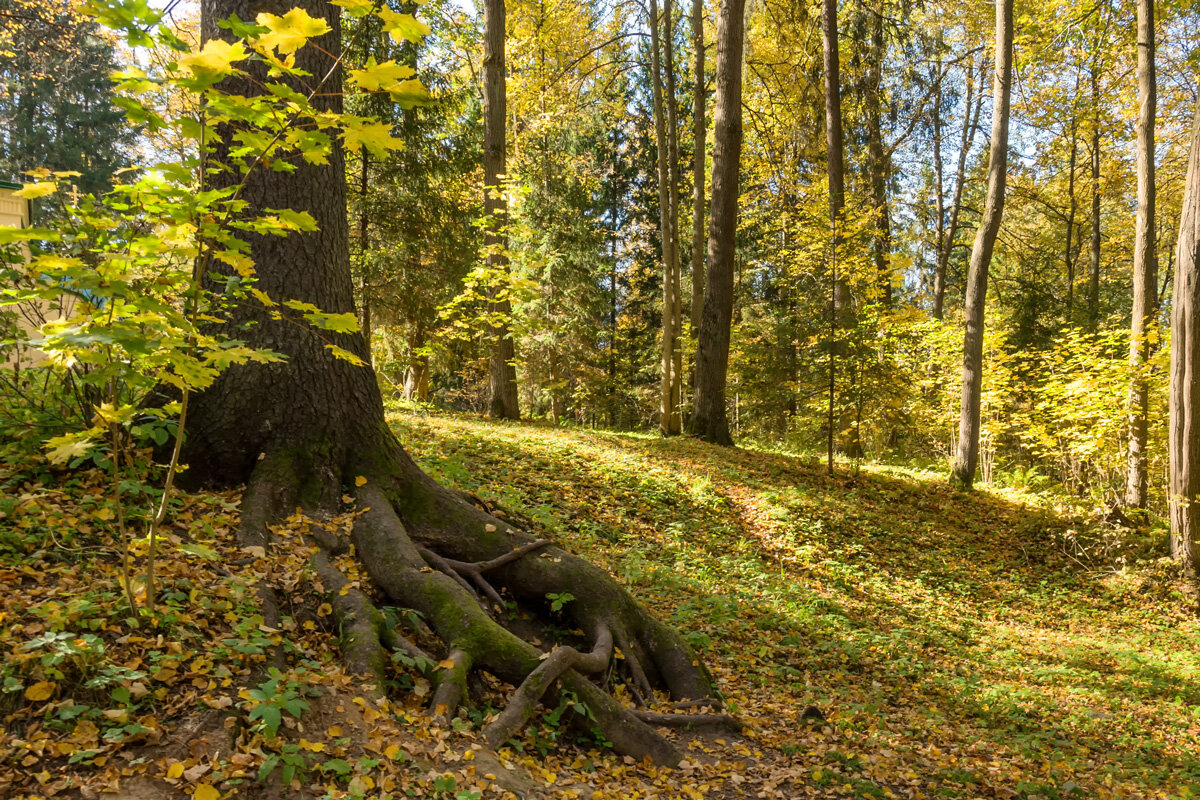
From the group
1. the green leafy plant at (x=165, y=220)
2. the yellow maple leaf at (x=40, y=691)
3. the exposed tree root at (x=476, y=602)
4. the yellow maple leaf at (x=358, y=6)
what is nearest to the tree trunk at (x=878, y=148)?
the exposed tree root at (x=476, y=602)

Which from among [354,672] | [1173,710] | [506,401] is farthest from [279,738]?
[506,401]

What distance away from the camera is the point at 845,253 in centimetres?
1108

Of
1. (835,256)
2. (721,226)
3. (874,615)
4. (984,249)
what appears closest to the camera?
(874,615)

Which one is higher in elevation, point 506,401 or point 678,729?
point 506,401

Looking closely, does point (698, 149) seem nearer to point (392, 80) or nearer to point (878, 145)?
point (878, 145)

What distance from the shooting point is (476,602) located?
3807mm

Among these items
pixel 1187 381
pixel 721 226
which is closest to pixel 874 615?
pixel 1187 381

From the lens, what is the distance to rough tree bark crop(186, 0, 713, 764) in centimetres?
358

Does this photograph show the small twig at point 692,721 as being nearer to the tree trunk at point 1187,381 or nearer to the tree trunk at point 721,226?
the tree trunk at point 1187,381

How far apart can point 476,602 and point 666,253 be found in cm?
1221

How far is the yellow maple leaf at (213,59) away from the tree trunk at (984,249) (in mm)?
12561

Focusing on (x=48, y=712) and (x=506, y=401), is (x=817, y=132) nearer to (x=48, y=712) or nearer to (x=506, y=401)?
(x=506, y=401)

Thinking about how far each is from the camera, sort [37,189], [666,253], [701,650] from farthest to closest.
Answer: [666,253], [701,650], [37,189]

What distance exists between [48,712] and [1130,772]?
615 centimetres
